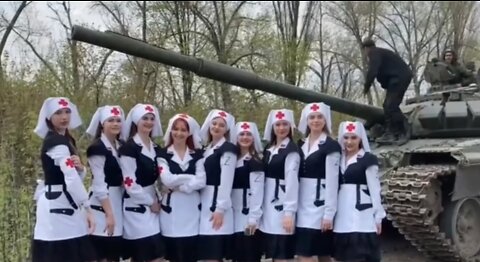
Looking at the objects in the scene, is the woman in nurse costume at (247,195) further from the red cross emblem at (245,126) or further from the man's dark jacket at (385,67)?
the man's dark jacket at (385,67)

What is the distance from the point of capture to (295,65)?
2742 cm

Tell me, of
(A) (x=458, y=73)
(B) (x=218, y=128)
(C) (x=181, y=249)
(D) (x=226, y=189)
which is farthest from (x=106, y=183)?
(A) (x=458, y=73)

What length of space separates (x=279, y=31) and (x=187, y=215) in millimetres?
25839

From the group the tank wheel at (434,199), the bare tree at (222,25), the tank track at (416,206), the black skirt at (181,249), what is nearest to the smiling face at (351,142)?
the black skirt at (181,249)

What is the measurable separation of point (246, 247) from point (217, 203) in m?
0.51

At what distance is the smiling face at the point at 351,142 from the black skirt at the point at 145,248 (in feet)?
5.44

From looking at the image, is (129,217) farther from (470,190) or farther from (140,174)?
(470,190)

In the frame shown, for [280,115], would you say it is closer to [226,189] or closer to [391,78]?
[226,189]

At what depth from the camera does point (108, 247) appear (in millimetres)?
5469

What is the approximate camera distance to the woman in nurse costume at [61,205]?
501cm

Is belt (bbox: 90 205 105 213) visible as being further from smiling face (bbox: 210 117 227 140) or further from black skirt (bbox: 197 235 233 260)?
smiling face (bbox: 210 117 227 140)

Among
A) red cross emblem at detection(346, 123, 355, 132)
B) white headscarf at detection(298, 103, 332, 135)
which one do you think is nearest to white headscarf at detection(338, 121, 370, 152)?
red cross emblem at detection(346, 123, 355, 132)

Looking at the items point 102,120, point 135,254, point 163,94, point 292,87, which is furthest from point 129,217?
point 163,94

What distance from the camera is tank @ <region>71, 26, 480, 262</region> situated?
8023 mm
